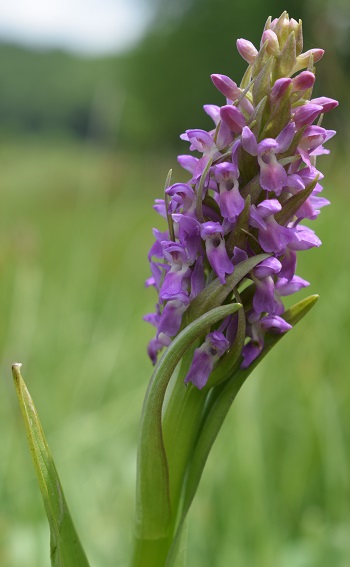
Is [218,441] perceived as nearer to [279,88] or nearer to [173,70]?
[279,88]

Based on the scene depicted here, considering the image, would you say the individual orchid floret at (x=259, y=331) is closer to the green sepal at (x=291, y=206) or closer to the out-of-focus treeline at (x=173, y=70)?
the green sepal at (x=291, y=206)

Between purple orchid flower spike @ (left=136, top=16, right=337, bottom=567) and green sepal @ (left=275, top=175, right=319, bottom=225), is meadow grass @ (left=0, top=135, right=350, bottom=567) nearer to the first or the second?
purple orchid flower spike @ (left=136, top=16, right=337, bottom=567)

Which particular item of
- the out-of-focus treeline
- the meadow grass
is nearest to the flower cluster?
the meadow grass

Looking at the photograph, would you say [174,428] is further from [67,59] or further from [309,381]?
[67,59]

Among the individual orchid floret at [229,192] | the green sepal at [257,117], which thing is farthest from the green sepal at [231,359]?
the green sepal at [257,117]

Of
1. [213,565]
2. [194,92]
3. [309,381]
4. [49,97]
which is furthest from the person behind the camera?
[49,97]

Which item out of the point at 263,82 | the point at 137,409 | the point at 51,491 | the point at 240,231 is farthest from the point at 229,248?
the point at 137,409

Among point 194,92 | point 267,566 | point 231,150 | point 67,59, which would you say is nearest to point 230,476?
point 267,566
